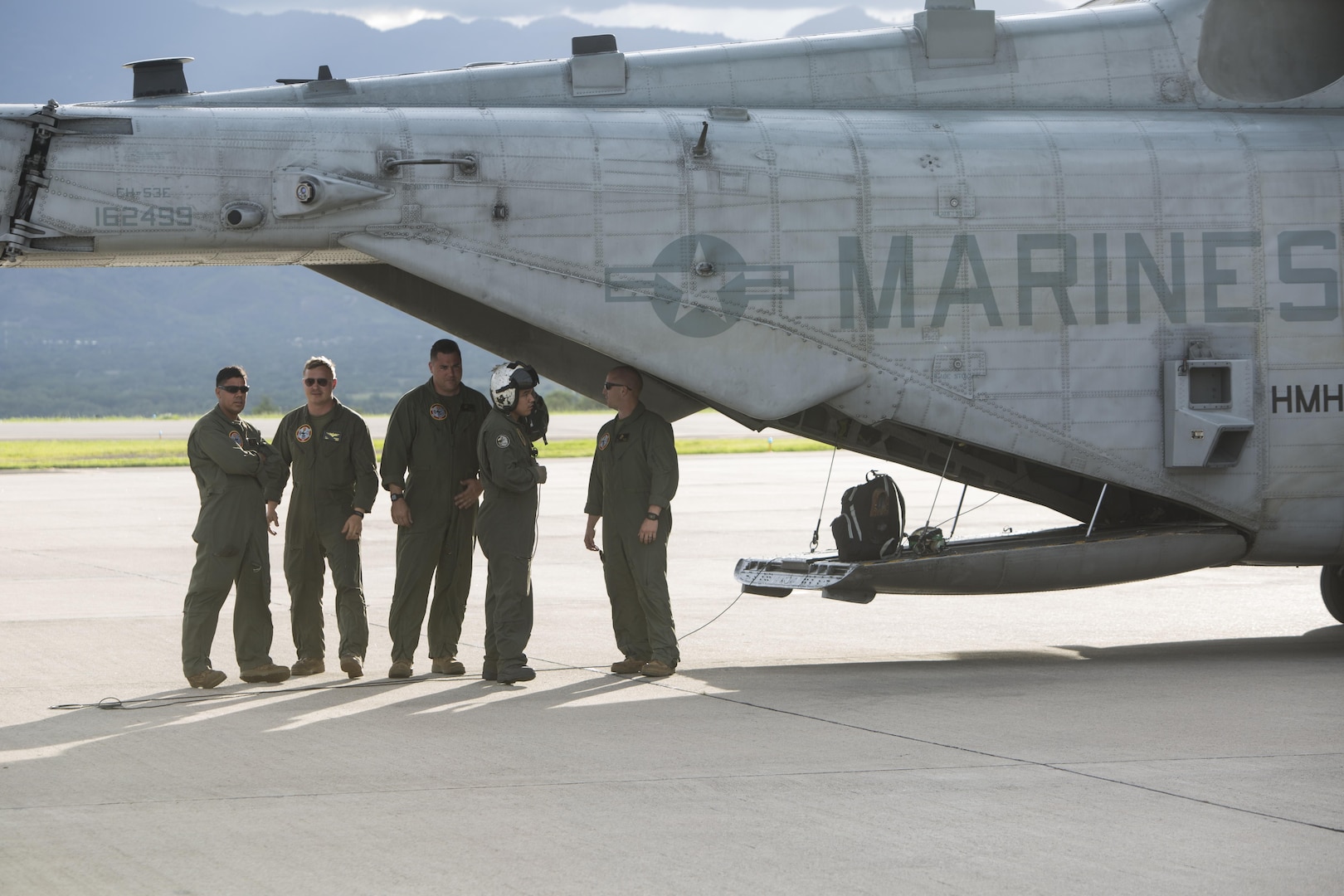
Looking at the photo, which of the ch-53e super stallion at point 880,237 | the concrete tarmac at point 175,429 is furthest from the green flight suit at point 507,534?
the concrete tarmac at point 175,429

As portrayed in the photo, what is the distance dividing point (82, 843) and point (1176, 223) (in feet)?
24.9

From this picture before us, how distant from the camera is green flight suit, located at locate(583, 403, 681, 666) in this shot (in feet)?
30.8

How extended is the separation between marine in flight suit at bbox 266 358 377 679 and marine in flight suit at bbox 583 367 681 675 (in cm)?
143

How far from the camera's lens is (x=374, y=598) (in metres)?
13.9

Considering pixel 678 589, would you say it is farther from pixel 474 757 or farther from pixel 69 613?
pixel 474 757

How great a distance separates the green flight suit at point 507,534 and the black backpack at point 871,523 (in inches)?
82.6

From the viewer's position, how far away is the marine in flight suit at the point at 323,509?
9.39 metres

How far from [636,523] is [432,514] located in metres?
1.25

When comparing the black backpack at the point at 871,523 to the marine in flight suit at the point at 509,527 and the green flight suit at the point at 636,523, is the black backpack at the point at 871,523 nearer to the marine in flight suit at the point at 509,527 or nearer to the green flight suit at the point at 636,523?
the green flight suit at the point at 636,523

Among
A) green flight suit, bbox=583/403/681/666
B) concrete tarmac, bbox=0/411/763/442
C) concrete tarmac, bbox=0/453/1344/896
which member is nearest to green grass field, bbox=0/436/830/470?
concrete tarmac, bbox=0/411/763/442

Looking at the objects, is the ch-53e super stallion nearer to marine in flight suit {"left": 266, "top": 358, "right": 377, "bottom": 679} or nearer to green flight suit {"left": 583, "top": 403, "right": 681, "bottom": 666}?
green flight suit {"left": 583, "top": 403, "right": 681, "bottom": 666}

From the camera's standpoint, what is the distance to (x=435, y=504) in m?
9.48

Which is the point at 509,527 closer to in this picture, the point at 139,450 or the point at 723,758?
the point at 723,758

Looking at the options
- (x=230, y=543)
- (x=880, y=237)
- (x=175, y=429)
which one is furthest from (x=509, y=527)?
(x=175, y=429)
